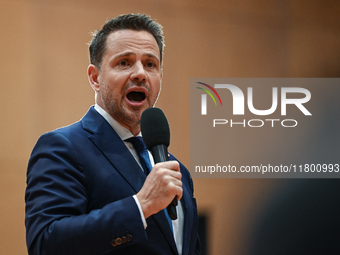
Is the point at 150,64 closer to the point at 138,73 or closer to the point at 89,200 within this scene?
the point at 138,73

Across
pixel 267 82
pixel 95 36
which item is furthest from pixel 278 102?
pixel 95 36

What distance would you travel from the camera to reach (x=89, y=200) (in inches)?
52.3

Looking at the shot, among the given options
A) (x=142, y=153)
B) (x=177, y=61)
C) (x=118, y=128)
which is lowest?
(x=142, y=153)

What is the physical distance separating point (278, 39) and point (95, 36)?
6.89ft

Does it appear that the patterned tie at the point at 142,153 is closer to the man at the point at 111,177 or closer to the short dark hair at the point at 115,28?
the man at the point at 111,177

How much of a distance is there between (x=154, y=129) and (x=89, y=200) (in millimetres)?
364

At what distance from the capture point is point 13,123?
112 inches

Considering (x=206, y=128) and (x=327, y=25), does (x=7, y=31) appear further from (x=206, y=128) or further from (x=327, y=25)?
(x=327, y=25)

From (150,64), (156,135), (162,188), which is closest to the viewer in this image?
(162,188)

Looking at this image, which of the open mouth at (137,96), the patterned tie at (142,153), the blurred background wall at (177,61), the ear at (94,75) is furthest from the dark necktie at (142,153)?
the blurred background wall at (177,61)

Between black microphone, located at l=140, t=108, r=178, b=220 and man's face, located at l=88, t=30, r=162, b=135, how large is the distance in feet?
0.70

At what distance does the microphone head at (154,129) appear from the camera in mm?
1290

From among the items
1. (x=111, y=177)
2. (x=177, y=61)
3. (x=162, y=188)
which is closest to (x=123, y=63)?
(x=111, y=177)

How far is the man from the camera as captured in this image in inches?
45.1
